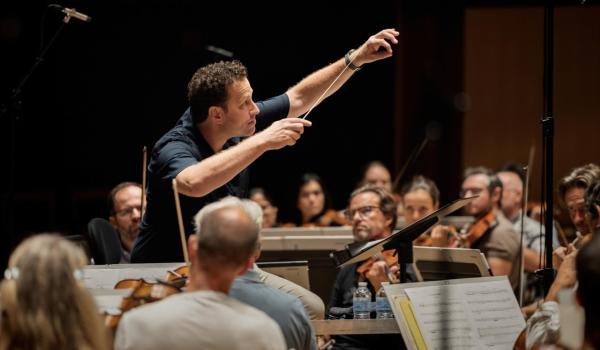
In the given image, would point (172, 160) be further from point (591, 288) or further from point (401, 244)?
point (591, 288)

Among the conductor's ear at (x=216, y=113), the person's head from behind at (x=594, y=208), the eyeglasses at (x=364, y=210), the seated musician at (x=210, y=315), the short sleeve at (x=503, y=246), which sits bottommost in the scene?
the short sleeve at (x=503, y=246)

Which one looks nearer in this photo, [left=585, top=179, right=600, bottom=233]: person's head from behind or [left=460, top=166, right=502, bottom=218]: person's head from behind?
[left=585, top=179, right=600, bottom=233]: person's head from behind

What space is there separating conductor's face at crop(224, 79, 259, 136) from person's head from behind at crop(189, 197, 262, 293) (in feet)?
4.27

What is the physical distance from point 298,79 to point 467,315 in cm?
626

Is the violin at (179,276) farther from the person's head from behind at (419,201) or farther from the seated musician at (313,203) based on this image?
the seated musician at (313,203)

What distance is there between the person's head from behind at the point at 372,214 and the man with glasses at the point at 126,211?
4.37 ft

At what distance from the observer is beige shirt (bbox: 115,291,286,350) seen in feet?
7.57

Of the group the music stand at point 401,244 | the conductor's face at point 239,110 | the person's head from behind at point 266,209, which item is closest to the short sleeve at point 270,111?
the conductor's face at point 239,110

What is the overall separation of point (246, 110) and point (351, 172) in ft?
20.1

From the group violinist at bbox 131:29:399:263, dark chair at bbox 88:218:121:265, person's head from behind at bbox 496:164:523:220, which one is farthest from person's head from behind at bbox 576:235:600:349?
person's head from behind at bbox 496:164:523:220

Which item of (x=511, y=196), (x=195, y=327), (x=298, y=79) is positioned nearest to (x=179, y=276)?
(x=195, y=327)

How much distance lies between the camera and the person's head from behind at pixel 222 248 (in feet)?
8.07

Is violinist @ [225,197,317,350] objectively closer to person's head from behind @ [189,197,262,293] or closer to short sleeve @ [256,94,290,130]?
person's head from behind @ [189,197,262,293]

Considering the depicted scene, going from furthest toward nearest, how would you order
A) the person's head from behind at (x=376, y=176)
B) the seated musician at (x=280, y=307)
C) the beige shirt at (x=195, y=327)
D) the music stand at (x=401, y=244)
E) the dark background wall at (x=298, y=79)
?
1. the dark background wall at (x=298, y=79)
2. the person's head from behind at (x=376, y=176)
3. the music stand at (x=401, y=244)
4. the seated musician at (x=280, y=307)
5. the beige shirt at (x=195, y=327)
